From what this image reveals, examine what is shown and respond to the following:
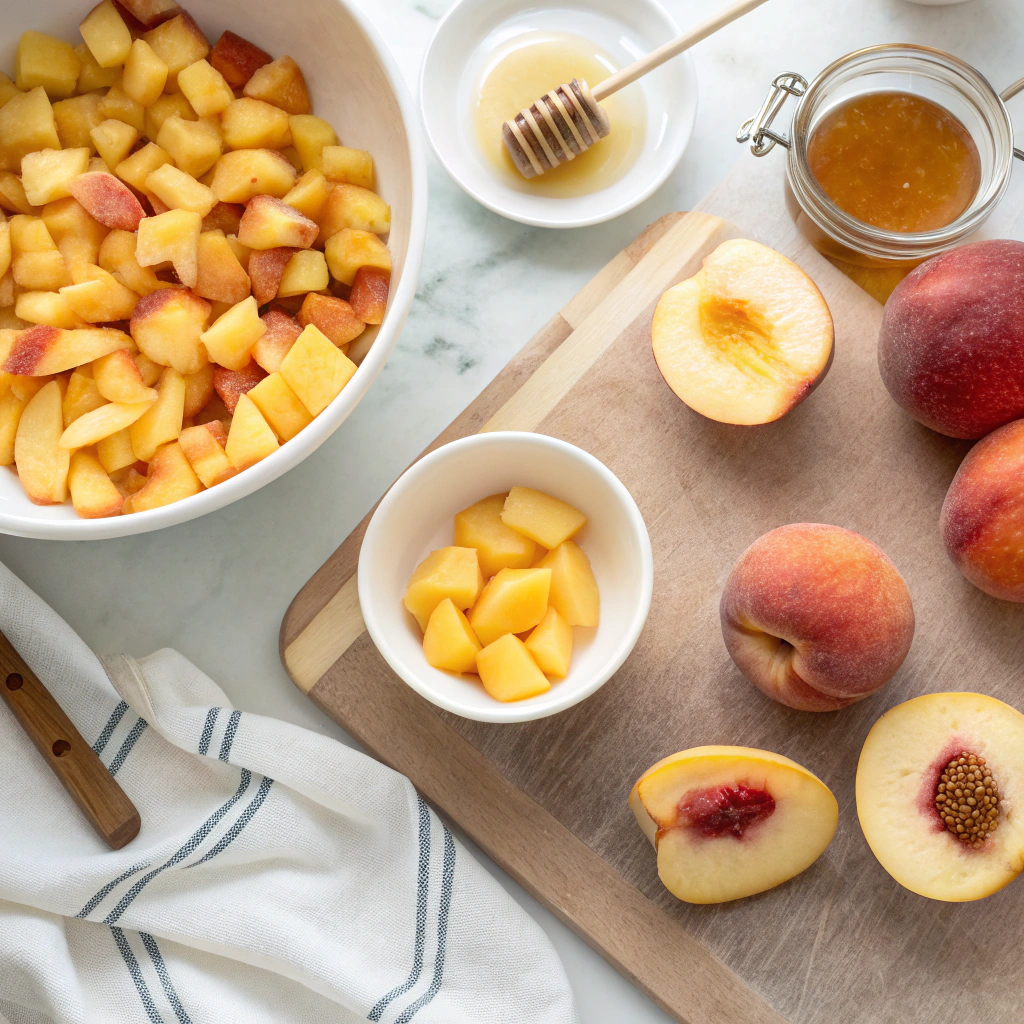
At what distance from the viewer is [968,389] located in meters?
1.09

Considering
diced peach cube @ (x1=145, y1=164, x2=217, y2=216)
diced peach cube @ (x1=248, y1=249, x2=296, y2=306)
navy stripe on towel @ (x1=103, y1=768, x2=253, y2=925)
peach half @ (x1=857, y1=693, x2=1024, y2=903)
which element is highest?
diced peach cube @ (x1=145, y1=164, x2=217, y2=216)

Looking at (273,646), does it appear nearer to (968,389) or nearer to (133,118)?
(133,118)

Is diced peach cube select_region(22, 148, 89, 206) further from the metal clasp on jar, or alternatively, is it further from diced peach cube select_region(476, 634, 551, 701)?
the metal clasp on jar

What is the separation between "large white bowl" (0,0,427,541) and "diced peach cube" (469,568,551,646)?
0.26m

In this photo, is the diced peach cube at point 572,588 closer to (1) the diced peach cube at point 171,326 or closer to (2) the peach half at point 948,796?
(2) the peach half at point 948,796

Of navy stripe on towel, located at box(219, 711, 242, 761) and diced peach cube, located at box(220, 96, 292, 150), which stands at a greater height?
diced peach cube, located at box(220, 96, 292, 150)

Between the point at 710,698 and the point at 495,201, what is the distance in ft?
2.43

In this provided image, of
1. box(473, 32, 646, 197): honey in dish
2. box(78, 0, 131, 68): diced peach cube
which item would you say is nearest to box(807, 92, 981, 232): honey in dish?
box(473, 32, 646, 197): honey in dish

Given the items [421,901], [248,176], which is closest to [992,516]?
[421,901]

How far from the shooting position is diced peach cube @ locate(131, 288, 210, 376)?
104cm

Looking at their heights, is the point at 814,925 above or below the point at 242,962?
below

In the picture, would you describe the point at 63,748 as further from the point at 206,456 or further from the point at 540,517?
the point at 540,517

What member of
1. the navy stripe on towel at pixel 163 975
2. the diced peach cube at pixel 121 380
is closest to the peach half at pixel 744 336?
the diced peach cube at pixel 121 380

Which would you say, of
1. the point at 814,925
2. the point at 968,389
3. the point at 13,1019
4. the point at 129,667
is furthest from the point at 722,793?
the point at 13,1019
